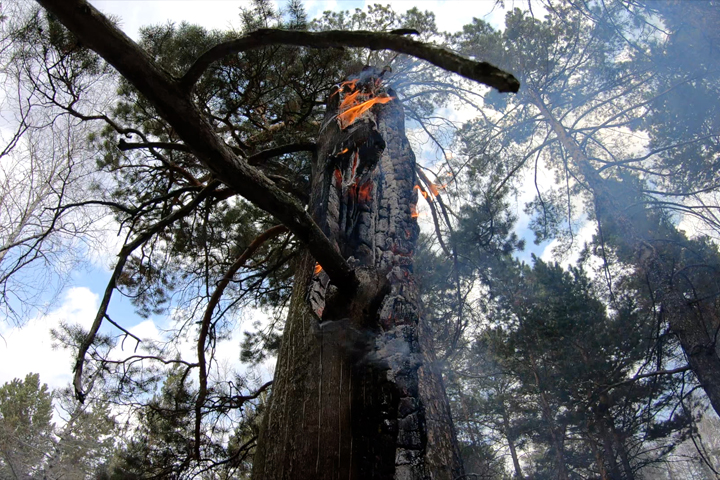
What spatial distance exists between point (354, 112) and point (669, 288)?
574 centimetres

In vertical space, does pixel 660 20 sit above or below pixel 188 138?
above

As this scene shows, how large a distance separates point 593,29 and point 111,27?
1004 centimetres

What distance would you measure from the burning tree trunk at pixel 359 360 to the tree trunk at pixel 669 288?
12.3 ft

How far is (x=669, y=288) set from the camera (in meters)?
5.78

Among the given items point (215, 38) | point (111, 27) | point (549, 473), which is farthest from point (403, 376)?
point (549, 473)

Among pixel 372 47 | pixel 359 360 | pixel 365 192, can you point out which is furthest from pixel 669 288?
pixel 372 47

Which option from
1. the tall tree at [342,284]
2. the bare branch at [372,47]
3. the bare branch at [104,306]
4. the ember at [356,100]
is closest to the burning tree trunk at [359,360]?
the tall tree at [342,284]

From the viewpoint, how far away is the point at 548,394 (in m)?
12.5

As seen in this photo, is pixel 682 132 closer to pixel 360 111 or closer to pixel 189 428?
pixel 360 111

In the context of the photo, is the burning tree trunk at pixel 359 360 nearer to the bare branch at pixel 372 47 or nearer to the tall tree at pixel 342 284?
the tall tree at pixel 342 284

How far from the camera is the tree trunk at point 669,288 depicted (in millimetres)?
5191

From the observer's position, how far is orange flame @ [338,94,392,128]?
2822 mm

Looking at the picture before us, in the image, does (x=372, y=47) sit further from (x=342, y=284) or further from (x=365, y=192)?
(x=365, y=192)

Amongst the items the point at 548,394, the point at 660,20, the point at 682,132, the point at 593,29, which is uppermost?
the point at 593,29
